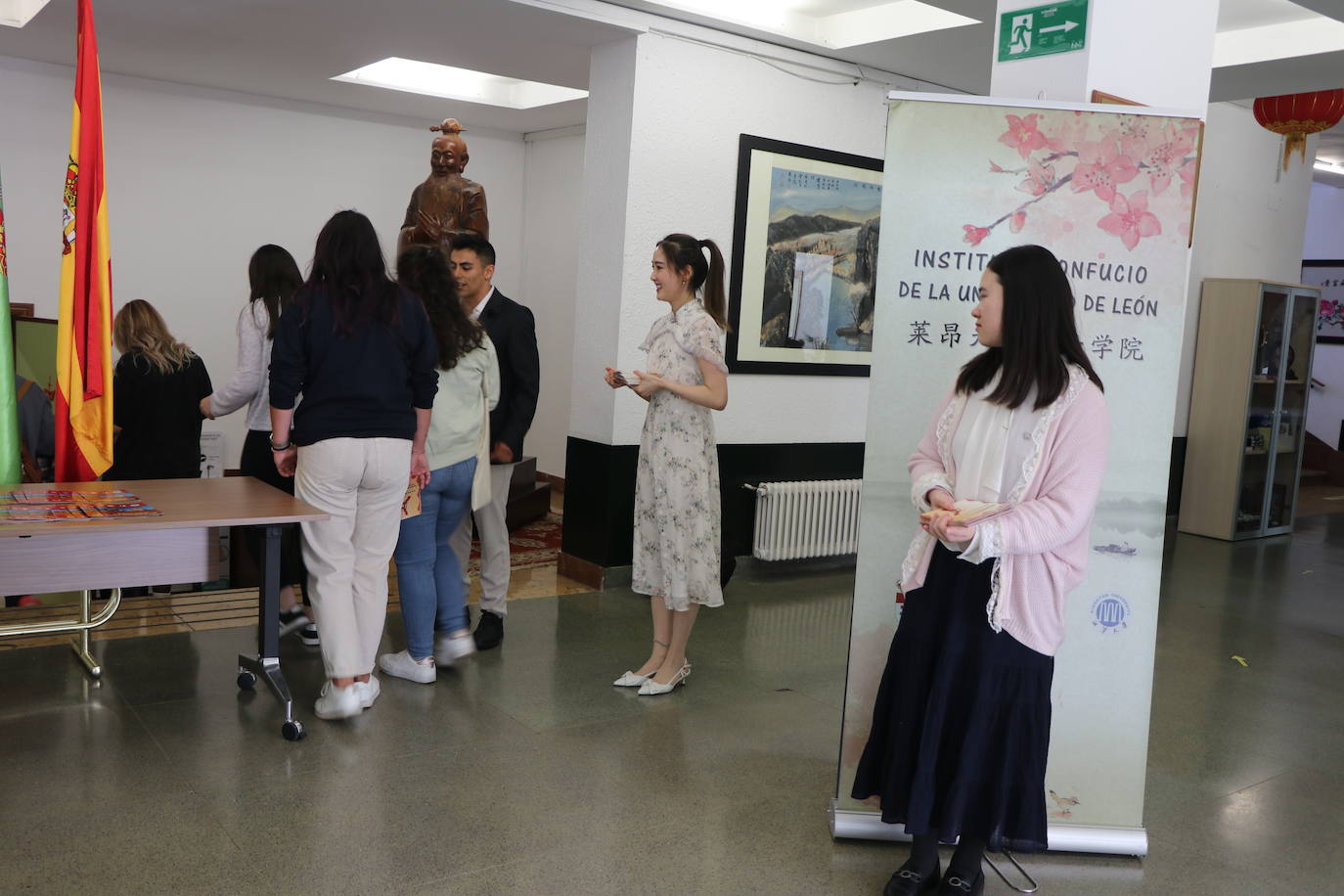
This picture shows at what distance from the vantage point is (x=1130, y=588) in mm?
3031

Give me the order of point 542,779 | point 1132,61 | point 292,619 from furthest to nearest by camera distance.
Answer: point 292,619, point 542,779, point 1132,61

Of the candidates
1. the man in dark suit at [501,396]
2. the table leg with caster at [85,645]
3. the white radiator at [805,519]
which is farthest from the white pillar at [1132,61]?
the table leg with caster at [85,645]

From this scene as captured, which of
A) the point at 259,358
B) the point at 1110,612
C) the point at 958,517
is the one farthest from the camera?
the point at 259,358

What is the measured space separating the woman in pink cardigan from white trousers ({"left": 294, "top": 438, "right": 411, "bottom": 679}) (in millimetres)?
1776

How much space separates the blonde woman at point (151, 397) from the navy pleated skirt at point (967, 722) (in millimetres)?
3705

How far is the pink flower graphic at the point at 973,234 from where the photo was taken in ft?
9.60

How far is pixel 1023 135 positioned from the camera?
2.89 m

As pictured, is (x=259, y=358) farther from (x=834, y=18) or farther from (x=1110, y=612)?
(x=834, y=18)

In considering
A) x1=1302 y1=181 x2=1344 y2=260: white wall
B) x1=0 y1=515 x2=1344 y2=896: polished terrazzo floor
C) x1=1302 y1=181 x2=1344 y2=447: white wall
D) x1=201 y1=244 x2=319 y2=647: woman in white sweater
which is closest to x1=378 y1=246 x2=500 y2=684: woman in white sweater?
x1=0 y1=515 x2=1344 y2=896: polished terrazzo floor

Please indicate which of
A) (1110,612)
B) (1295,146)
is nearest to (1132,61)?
(1110,612)

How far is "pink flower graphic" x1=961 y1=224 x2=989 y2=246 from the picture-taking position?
9.60 feet

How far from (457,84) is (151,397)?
3.82 meters

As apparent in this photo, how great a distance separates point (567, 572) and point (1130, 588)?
11.3 feet

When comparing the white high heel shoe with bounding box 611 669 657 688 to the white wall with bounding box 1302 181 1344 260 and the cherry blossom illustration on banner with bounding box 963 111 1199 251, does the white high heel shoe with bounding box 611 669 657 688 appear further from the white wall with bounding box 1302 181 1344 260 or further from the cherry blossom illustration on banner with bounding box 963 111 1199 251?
the white wall with bounding box 1302 181 1344 260
